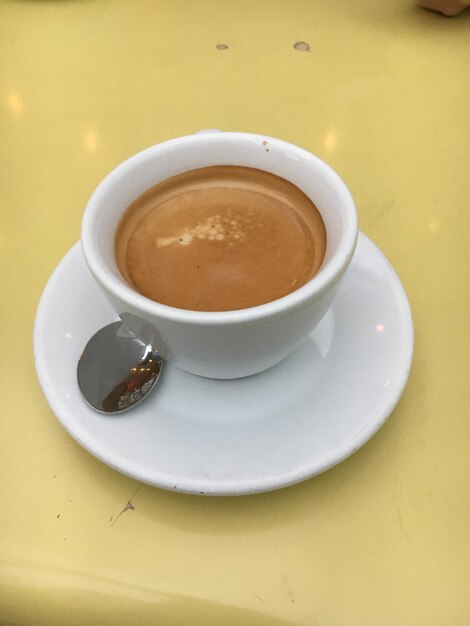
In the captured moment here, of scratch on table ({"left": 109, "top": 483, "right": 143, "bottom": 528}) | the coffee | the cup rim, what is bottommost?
scratch on table ({"left": 109, "top": 483, "right": 143, "bottom": 528})

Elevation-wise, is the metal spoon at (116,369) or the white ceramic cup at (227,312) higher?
the white ceramic cup at (227,312)

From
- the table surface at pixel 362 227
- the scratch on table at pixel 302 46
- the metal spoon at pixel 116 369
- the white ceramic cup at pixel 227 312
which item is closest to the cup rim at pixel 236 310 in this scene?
the white ceramic cup at pixel 227 312

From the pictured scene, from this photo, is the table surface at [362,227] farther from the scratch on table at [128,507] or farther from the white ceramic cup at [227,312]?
the white ceramic cup at [227,312]

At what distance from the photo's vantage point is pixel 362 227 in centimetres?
107

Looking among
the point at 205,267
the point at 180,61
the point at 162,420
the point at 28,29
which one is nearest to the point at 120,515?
the point at 162,420

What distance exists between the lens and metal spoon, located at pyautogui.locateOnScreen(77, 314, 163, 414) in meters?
0.75

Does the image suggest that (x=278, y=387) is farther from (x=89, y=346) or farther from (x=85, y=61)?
(x=85, y=61)

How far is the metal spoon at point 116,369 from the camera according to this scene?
0.75m

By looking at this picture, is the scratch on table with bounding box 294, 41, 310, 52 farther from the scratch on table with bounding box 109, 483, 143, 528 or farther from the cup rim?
the scratch on table with bounding box 109, 483, 143, 528

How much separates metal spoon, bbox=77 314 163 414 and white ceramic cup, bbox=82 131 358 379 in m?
0.06


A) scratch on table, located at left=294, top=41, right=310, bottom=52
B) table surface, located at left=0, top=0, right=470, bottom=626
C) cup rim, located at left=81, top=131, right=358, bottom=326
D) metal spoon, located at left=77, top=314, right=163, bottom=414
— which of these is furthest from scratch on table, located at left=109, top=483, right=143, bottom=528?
scratch on table, located at left=294, top=41, right=310, bottom=52

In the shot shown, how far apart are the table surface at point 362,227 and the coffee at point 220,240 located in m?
0.24

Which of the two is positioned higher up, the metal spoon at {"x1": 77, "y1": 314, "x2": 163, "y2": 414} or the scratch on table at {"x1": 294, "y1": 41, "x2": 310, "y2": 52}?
the scratch on table at {"x1": 294, "y1": 41, "x2": 310, "y2": 52}

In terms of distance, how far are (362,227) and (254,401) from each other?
48 cm
